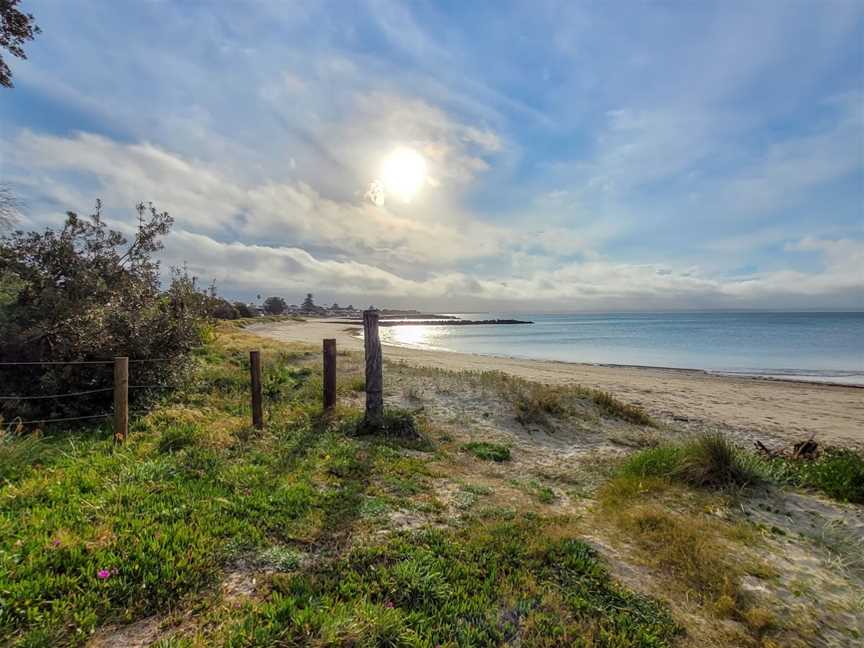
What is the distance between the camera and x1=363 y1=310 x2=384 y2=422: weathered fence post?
8352 millimetres

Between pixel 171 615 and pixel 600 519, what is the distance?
15.8 ft

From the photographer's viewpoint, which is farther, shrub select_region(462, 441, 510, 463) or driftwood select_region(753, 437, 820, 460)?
driftwood select_region(753, 437, 820, 460)

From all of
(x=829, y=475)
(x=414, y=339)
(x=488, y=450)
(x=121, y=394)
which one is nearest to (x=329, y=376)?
(x=121, y=394)

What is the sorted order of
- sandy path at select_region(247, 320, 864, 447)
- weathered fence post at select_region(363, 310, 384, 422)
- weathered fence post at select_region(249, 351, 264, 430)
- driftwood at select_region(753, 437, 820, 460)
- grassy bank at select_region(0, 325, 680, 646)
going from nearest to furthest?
grassy bank at select_region(0, 325, 680, 646) → weathered fence post at select_region(249, 351, 264, 430) → driftwood at select_region(753, 437, 820, 460) → weathered fence post at select_region(363, 310, 384, 422) → sandy path at select_region(247, 320, 864, 447)

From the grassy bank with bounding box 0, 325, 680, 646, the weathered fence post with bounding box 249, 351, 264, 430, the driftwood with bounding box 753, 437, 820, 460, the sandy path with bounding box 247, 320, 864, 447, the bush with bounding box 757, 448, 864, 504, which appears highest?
the weathered fence post with bounding box 249, 351, 264, 430

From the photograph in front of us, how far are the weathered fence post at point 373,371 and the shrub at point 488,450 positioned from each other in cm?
207

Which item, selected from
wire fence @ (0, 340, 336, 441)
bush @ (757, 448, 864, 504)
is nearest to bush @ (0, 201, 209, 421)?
wire fence @ (0, 340, 336, 441)

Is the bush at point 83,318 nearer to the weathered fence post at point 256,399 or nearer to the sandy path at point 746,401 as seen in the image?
the weathered fence post at point 256,399

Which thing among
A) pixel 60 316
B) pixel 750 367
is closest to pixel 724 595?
pixel 60 316

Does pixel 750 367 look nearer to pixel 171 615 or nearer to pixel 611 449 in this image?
pixel 611 449

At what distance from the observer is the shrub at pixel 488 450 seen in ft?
25.3

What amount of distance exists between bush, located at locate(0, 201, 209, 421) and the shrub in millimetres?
7183

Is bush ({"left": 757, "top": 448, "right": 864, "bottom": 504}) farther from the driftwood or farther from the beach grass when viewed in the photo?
the driftwood

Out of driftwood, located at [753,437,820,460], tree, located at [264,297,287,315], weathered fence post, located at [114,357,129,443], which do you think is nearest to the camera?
weathered fence post, located at [114,357,129,443]
